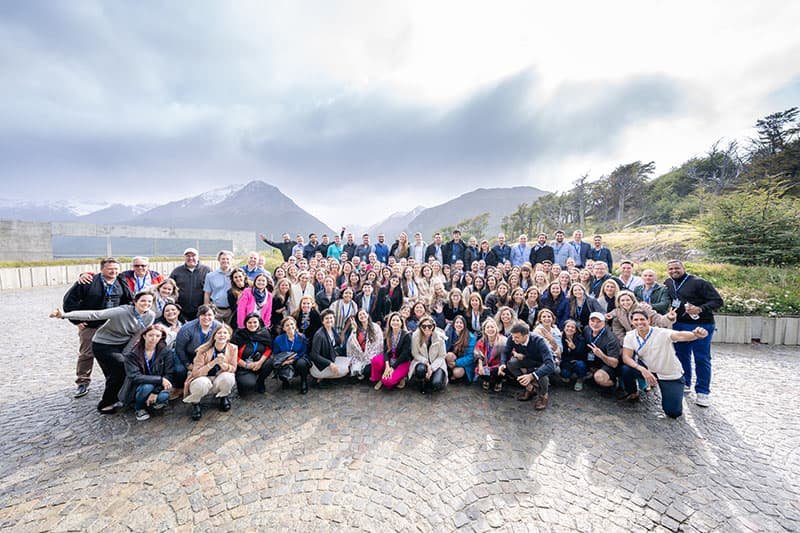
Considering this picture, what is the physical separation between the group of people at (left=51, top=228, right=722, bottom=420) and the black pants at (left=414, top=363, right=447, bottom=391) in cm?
3

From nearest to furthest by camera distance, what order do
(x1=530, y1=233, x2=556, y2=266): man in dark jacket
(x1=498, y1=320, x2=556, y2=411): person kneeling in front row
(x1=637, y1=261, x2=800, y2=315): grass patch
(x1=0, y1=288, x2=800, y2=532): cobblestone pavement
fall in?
1. (x1=0, y1=288, x2=800, y2=532): cobblestone pavement
2. (x1=498, y1=320, x2=556, y2=411): person kneeling in front row
3. (x1=637, y1=261, x2=800, y2=315): grass patch
4. (x1=530, y1=233, x2=556, y2=266): man in dark jacket

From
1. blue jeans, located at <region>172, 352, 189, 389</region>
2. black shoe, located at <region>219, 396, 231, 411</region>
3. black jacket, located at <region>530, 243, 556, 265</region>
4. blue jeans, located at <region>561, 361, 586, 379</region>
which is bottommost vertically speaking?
black shoe, located at <region>219, 396, 231, 411</region>

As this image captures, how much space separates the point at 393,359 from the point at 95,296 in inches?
204

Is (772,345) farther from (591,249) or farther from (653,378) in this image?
(653,378)

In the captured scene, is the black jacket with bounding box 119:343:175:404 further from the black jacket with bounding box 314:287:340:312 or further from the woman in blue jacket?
the woman in blue jacket

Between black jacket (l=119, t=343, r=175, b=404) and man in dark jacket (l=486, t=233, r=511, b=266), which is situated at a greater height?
man in dark jacket (l=486, t=233, r=511, b=266)

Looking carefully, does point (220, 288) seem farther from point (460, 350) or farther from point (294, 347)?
point (460, 350)

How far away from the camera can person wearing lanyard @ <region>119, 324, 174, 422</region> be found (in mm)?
4625

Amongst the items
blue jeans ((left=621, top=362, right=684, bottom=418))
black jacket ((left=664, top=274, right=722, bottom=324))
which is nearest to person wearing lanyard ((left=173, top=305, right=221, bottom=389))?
blue jeans ((left=621, top=362, right=684, bottom=418))

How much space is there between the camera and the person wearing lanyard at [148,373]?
462cm

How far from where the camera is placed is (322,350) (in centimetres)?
587

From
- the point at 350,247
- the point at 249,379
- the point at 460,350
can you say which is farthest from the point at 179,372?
the point at 350,247

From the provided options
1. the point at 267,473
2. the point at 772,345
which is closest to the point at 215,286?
the point at 267,473

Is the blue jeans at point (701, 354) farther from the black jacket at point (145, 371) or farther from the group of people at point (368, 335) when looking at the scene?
the black jacket at point (145, 371)
